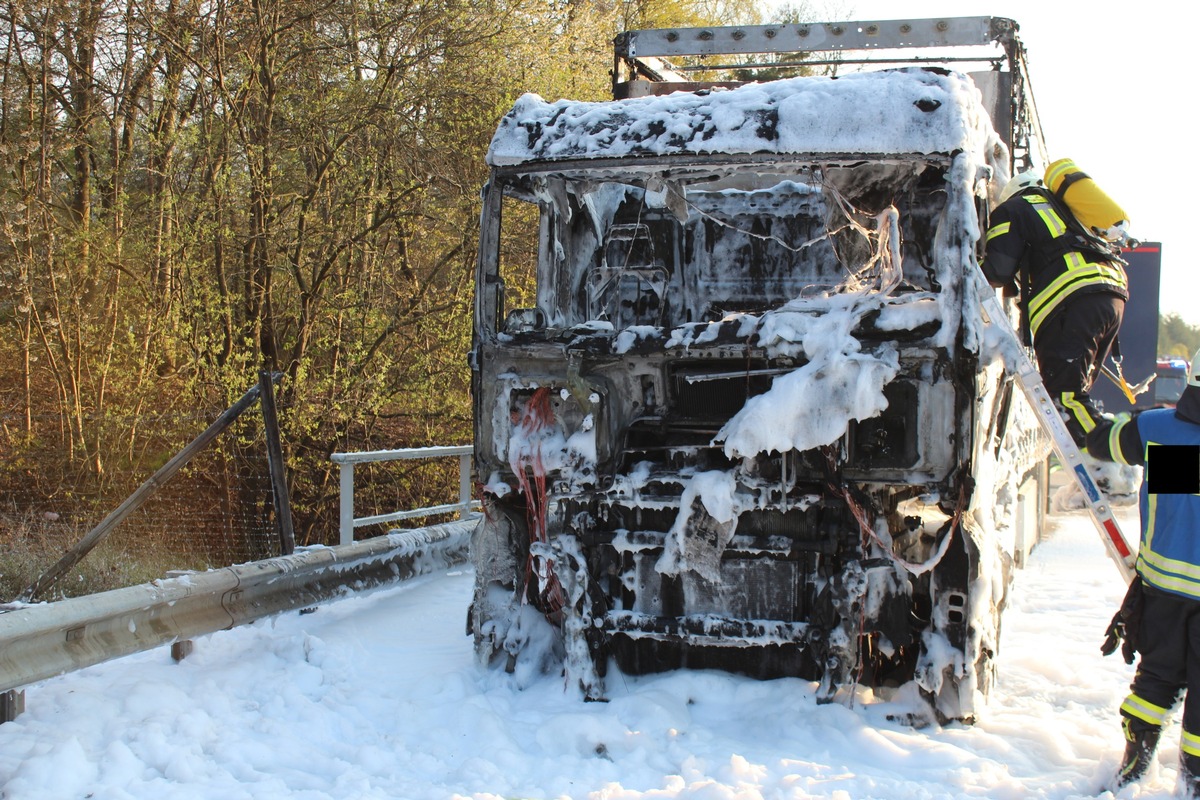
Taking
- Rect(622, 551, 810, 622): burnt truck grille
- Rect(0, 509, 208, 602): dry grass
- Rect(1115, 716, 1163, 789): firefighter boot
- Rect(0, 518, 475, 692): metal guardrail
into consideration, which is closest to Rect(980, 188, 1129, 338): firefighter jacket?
Rect(622, 551, 810, 622): burnt truck grille

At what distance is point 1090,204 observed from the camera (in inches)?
170

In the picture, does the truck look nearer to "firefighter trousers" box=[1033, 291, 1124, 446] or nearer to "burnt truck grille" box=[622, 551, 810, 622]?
"burnt truck grille" box=[622, 551, 810, 622]

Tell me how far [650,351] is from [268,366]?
841cm

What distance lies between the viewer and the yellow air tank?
14.1 ft

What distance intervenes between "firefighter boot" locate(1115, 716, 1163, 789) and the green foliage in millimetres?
64356

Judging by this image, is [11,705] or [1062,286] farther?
[1062,286]

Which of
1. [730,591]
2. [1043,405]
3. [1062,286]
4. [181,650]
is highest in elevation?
[1062,286]

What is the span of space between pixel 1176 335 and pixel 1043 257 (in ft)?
224

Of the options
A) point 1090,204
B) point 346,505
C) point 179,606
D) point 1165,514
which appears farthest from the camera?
point 346,505

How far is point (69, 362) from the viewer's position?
10789 mm

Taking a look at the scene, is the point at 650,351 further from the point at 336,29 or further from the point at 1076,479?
the point at 336,29

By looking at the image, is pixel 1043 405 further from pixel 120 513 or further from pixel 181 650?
pixel 120 513

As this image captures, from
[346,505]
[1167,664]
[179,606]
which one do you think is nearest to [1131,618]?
[1167,664]

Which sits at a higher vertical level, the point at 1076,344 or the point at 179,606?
the point at 1076,344
